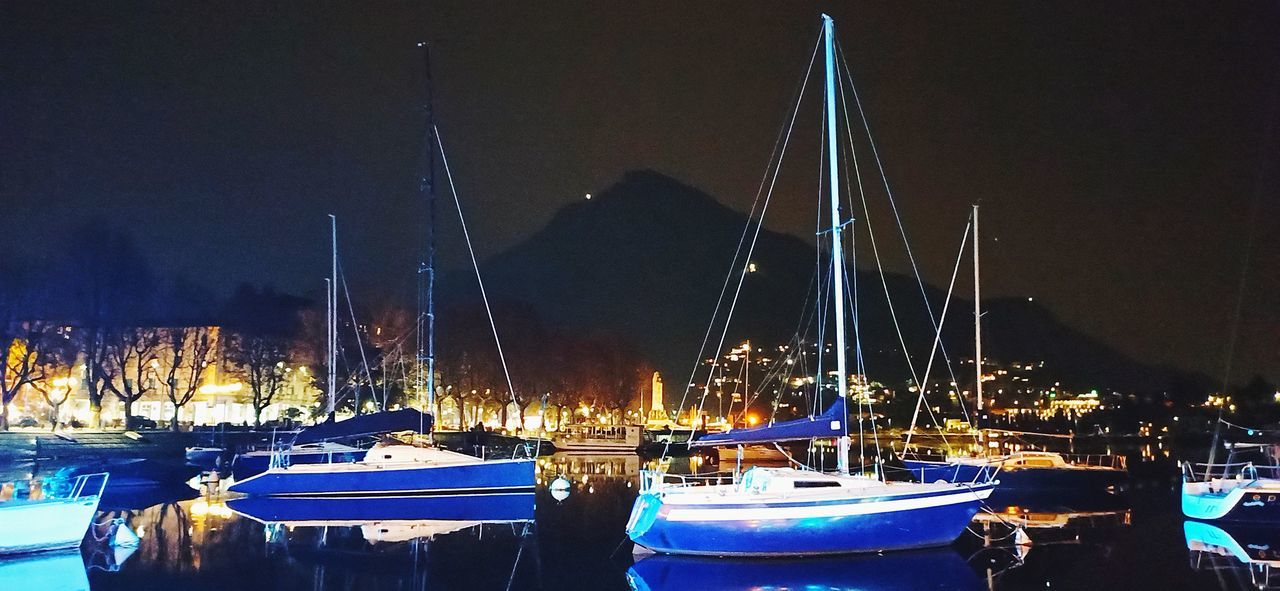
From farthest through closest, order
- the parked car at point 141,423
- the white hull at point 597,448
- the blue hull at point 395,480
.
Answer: the white hull at point 597,448, the parked car at point 141,423, the blue hull at point 395,480

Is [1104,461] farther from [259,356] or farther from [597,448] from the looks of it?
[259,356]

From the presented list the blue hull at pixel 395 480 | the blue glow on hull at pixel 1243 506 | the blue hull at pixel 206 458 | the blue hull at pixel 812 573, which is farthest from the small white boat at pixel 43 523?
the blue glow on hull at pixel 1243 506

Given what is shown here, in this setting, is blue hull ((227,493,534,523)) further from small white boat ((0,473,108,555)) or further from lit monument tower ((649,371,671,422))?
lit monument tower ((649,371,671,422))

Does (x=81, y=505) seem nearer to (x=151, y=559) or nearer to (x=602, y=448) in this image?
(x=151, y=559)

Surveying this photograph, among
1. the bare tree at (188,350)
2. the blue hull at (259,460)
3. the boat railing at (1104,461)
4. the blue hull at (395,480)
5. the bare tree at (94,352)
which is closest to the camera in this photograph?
the blue hull at (395,480)

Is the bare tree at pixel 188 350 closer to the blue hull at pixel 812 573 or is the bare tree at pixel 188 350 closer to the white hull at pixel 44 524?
the white hull at pixel 44 524

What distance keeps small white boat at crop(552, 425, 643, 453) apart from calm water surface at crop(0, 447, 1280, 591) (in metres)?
44.8

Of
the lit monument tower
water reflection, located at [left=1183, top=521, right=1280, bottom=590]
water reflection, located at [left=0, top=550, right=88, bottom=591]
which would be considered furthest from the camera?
the lit monument tower

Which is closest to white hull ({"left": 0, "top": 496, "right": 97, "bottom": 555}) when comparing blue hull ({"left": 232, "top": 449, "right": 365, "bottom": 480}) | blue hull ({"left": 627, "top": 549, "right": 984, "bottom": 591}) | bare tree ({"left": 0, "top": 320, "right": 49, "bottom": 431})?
blue hull ({"left": 627, "top": 549, "right": 984, "bottom": 591})

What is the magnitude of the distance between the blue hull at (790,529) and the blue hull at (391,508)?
357 inches

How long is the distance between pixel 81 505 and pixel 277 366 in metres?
54.4

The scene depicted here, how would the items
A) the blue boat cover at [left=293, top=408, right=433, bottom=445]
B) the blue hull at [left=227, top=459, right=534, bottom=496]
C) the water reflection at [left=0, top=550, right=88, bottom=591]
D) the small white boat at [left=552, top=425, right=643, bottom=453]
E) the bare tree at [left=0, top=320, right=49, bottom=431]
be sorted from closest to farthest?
the water reflection at [left=0, top=550, right=88, bottom=591], the blue hull at [left=227, top=459, right=534, bottom=496], the blue boat cover at [left=293, top=408, right=433, bottom=445], the bare tree at [left=0, top=320, right=49, bottom=431], the small white boat at [left=552, top=425, right=643, bottom=453]

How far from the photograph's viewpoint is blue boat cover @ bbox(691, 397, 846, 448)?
→ 2241cm

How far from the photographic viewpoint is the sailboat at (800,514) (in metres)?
20.5
